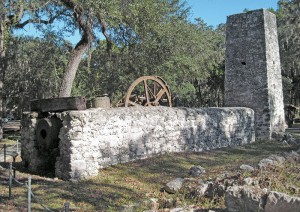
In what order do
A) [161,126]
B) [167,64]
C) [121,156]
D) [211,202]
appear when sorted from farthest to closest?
[167,64] < [161,126] < [121,156] < [211,202]

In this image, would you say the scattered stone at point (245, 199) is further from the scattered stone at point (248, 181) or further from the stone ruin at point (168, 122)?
the stone ruin at point (168, 122)

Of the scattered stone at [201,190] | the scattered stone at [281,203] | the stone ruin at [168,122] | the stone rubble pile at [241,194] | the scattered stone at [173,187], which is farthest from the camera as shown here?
the stone ruin at [168,122]

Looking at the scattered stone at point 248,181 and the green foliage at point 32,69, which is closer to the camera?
the scattered stone at point 248,181

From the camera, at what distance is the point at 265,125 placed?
1552cm

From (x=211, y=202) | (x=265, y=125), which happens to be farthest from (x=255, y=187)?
(x=265, y=125)

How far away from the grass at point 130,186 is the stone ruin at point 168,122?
40 cm

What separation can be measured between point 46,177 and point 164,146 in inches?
145

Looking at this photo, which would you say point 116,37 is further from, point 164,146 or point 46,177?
point 46,177

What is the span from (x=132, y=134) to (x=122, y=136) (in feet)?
1.26

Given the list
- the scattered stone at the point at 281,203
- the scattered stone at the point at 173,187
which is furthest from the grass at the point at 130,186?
the scattered stone at the point at 281,203

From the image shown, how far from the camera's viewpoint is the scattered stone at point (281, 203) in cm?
469

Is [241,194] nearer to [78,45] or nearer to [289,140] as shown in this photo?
[78,45]

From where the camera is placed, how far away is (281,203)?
15.9 ft

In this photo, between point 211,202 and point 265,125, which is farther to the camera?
point 265,125
